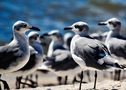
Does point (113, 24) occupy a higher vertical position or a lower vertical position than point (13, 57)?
higher

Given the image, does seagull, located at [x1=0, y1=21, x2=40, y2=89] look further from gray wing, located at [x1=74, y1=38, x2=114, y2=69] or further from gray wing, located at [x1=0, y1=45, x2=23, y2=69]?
gray wing, located at [x1=74, y1=38, x2=114, y2=69]

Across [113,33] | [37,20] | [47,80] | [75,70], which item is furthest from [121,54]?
[37,20]

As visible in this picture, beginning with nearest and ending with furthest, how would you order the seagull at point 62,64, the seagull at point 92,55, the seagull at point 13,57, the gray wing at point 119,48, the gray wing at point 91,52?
the seagull at point 92,55
the gray wing at point 91,52
the seagull at point 13,57
the gray wing at point 119,48
the seagull at point 62,64

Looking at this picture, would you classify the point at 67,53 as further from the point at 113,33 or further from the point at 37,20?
the point at 37,20

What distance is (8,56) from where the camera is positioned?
32.8 feet

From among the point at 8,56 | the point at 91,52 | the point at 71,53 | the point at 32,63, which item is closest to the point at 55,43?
the point at 32,63

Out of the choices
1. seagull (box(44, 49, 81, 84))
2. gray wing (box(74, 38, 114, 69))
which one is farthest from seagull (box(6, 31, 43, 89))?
gray wing (box(74, 38, 114, 69))

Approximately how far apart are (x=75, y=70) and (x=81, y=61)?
10.1 ft

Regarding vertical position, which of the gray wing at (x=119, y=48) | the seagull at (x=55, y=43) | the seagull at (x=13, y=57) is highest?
the seagull at (x=55, y=43)

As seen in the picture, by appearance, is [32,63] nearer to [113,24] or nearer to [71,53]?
[71,53]

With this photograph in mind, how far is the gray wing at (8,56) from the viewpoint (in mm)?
9959

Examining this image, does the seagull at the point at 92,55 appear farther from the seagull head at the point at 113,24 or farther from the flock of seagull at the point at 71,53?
the seagull head at the point at 113,24

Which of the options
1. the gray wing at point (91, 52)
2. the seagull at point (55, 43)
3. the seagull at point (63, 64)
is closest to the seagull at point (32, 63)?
the seagull at point (63, 64)

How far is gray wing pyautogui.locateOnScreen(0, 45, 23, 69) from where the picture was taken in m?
9.96
